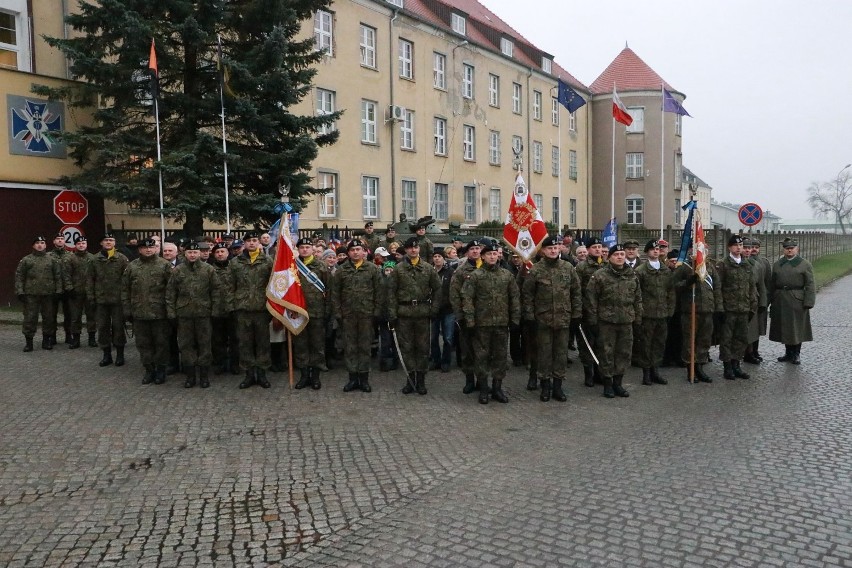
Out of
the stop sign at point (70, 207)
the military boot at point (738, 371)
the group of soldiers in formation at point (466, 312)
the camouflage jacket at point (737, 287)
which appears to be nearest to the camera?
the group of soldiers in formation at point (466, 312)

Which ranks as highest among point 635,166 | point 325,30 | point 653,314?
→ point 325,30

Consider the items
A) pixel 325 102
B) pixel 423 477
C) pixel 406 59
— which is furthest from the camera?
pixel 406 59

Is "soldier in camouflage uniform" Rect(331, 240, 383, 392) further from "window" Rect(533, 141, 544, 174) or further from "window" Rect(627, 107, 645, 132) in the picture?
"window" Rect(627, 107, 645, 132)

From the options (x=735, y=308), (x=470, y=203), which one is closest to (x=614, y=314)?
(x=735, y=308)

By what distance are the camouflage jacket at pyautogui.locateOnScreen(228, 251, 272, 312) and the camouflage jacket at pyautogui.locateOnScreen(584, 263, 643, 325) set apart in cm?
427

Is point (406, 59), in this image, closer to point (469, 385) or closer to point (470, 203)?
point (470, 203)

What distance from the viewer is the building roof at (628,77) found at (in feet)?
162

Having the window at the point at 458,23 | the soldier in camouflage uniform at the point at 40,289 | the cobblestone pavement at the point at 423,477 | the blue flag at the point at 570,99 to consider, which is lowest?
the cobblestone pavement at the point at 423,477

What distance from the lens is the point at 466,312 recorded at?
335 inches

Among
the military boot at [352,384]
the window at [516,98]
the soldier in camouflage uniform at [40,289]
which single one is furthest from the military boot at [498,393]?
the window at [516,98]

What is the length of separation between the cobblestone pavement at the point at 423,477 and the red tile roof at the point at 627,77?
4385 centimetres

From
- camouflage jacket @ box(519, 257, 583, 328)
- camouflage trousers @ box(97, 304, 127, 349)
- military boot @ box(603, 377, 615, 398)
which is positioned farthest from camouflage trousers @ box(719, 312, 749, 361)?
camouflage trousers @ box(97, 304, 127, 349)

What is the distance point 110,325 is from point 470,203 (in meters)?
27.0

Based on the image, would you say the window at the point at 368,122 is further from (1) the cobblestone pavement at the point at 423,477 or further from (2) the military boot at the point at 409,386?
(1) the cobblestone pavement at the point at 423,477
